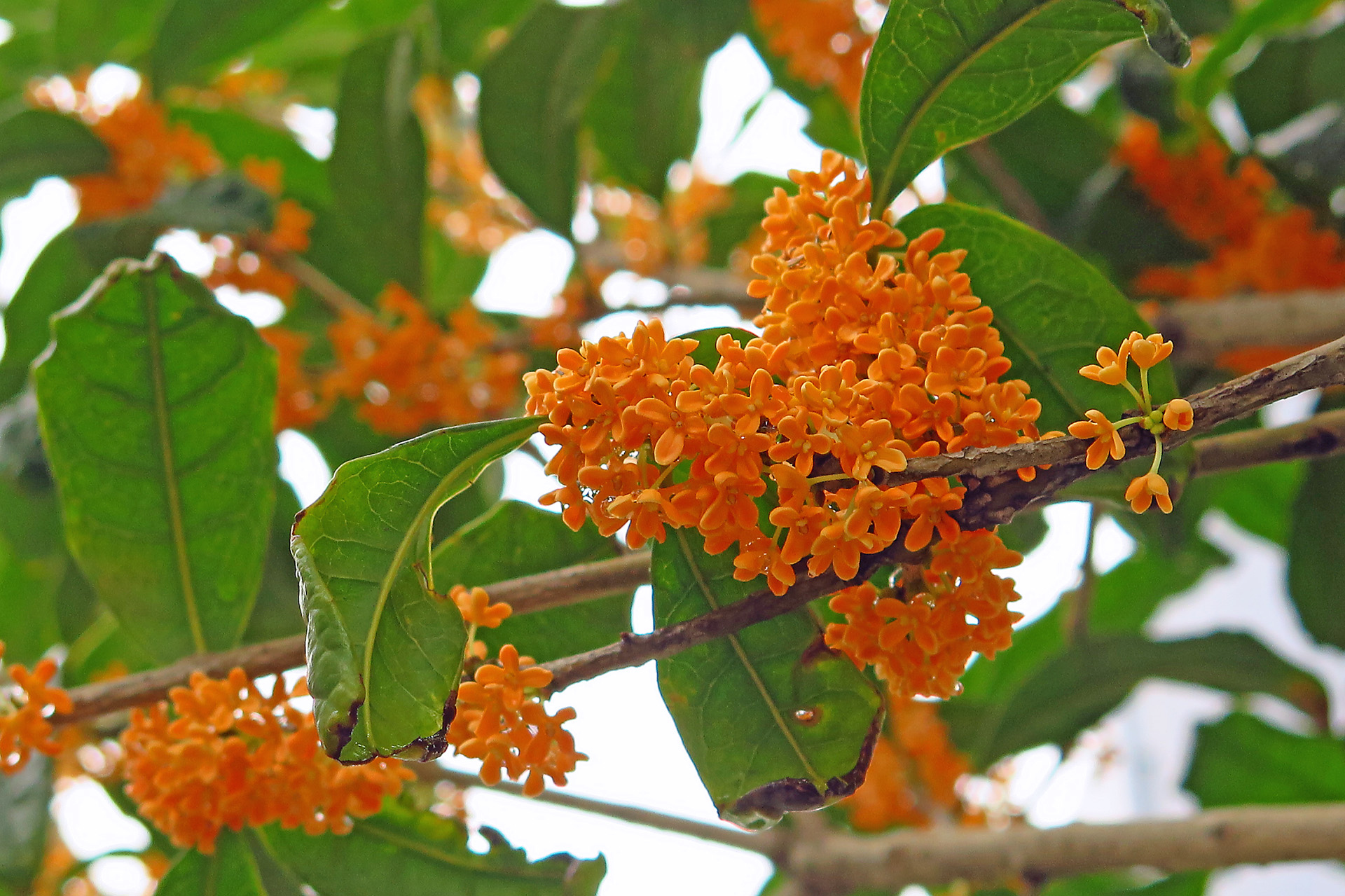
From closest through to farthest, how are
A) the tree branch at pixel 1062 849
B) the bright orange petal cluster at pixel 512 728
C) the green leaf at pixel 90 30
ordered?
the bright orange petal cluster at pixel 512 728 < the tree branch at pixel 1062 849 < the green leaf at pixel 90 30

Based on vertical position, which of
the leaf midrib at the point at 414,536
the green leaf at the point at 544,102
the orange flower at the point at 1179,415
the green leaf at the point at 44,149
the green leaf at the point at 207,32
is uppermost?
the green leaf at the point at 207,32

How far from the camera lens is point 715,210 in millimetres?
2426

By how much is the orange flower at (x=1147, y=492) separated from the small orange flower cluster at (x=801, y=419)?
61 mm

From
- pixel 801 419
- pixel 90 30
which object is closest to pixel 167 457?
pixel 801 419

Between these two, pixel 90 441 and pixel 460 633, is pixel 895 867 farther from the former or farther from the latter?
pixel 90 441

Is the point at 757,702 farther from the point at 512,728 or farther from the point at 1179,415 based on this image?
the point at 1179,415

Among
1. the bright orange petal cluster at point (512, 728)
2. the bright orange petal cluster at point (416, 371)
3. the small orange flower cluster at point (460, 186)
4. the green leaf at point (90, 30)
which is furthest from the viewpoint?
the small orange flower cluster at point (460, 186)

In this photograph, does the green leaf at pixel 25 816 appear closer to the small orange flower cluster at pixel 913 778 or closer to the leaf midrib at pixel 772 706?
the leaf midrib at pixel 772 706

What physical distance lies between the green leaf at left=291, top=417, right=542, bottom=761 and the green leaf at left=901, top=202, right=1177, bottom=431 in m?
0.40

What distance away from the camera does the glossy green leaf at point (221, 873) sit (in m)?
1.02

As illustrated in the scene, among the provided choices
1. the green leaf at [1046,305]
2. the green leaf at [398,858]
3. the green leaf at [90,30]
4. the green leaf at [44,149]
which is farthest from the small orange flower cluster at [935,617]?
the green leaf at [90,30]

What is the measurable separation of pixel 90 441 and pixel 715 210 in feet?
5.39

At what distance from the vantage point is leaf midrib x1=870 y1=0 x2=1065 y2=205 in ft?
2.51

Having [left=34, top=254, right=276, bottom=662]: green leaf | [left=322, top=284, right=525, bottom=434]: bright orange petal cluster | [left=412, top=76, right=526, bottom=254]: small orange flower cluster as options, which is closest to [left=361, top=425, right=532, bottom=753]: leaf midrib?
[left=34, top=254, right=276, bottom=662]: green leaf
